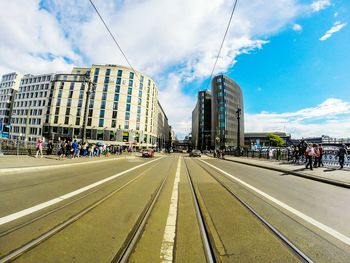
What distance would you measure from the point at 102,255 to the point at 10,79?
112 m

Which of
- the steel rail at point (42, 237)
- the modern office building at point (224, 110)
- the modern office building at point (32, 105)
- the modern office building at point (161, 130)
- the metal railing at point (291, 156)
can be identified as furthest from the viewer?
the modern office building at point (161, 130)

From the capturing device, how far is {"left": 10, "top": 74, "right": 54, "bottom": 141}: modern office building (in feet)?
220

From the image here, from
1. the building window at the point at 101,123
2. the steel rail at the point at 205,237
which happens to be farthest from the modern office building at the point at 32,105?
the steel rail at the point at 205,237

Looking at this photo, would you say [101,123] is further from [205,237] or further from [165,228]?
[205,237]

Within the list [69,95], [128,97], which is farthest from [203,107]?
[69,95]

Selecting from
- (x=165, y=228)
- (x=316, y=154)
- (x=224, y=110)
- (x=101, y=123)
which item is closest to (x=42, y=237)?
(x=165, y=228)

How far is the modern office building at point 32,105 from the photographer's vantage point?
220 feet

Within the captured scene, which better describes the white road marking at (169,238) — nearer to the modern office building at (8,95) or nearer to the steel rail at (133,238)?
the steel rail at (133,238)

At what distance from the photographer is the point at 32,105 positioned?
237 feet

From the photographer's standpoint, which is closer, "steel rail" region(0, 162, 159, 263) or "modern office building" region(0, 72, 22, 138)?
"steel rail" region(0, 162, 159, 263)

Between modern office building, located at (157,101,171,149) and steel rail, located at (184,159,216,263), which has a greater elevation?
modern office building, located at (157,101,171,149)

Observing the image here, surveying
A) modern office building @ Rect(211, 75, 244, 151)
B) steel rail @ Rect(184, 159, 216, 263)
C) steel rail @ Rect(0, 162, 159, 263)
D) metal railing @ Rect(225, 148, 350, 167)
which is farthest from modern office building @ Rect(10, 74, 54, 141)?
steel rail @ Rect(184, 159, 216, 263)

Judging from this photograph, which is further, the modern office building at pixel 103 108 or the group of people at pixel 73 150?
the modern office building at pixel 103 108

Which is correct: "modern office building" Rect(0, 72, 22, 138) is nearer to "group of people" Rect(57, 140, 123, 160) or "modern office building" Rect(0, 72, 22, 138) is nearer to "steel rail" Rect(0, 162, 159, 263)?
"group of people" Rect(57, 140, 123, 160)
